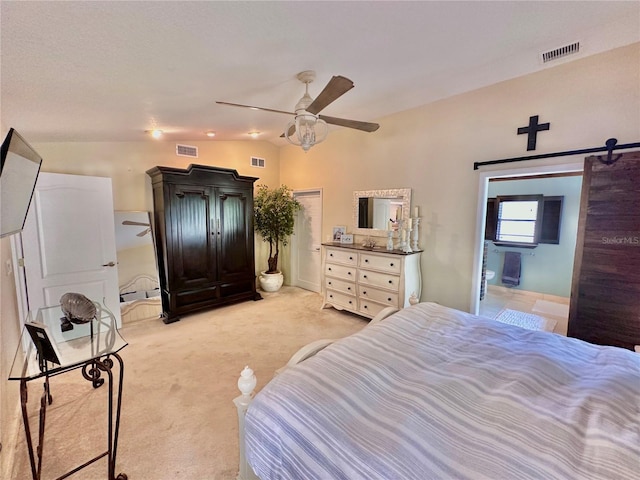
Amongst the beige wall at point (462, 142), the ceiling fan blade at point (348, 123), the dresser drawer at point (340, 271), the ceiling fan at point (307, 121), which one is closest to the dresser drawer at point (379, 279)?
the dresser drawer at point (340, 271)

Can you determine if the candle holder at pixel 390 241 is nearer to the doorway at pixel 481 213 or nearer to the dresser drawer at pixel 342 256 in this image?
the dresser drawer at pixel 342 256

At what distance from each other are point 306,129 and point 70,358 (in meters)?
2.16

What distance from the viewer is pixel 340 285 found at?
406cm

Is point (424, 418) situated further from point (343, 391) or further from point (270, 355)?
point (270, 355)

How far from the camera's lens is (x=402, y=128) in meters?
3.73

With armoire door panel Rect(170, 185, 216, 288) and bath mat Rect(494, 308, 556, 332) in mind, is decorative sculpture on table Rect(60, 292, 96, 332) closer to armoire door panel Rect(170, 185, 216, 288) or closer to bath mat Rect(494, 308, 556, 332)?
armoire door panel Rect(170, 185, 216, 288)

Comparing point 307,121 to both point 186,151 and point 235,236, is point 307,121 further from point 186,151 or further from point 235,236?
point 186,151

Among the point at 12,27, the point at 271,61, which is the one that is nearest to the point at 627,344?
the point at 271,61

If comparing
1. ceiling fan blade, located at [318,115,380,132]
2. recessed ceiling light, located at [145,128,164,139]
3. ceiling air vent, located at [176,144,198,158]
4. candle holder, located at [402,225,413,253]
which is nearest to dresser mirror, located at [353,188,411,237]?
candle holder, located at [402,225,413,253]

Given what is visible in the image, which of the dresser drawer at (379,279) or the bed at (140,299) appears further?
the bed at (140,299)

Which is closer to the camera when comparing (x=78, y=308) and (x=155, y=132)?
(x=78, y=308)

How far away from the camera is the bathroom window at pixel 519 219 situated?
189 inches

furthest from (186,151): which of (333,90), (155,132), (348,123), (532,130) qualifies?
(532,130)

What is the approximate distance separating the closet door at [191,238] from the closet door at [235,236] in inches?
5.5
